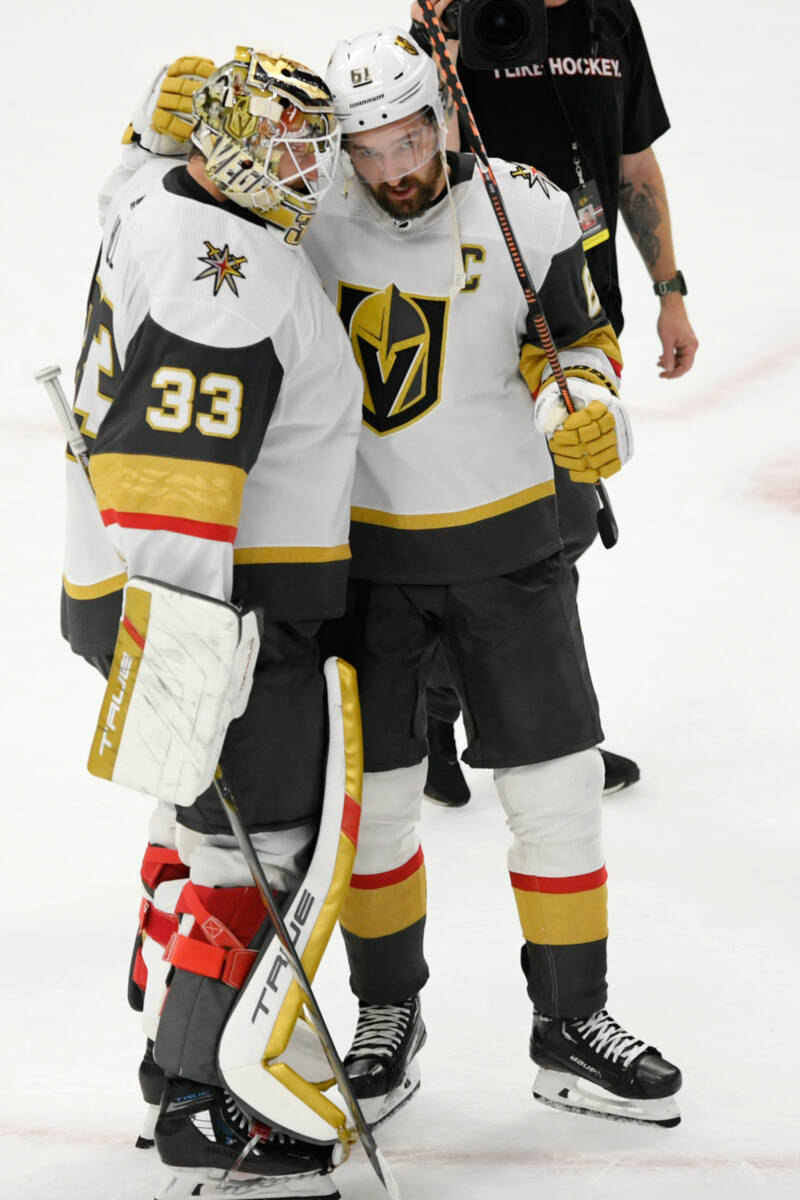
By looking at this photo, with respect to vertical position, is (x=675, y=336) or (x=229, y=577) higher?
(x=229, y=577)

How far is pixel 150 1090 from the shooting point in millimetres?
1832

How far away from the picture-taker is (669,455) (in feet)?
13.3

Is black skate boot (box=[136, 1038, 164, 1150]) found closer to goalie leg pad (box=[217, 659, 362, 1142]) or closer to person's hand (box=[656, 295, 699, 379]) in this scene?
goalie leg pad (box=[217, 659, 362, 1142])

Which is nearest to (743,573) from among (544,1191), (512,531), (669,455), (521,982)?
(669,455)

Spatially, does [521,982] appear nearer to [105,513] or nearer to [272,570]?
[272,570]

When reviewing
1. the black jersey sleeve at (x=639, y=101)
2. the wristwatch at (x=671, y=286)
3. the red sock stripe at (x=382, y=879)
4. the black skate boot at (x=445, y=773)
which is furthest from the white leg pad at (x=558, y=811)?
the black jersey sleeve at (x=639, y=101)

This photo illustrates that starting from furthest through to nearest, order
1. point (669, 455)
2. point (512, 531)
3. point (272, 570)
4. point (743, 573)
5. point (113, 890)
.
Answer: point (669, 455) → point (743, 573) → point (113, 890) → point (512, 531) → point (272, 570)

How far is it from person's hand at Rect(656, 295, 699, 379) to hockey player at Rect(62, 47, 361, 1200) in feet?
3.93

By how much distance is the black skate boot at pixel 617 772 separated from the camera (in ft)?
9.19

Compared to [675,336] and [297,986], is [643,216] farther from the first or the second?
[297,986]

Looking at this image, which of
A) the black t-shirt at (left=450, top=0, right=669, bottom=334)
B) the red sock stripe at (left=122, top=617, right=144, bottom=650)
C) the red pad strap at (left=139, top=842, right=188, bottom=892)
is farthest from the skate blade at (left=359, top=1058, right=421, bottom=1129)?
the black t-shirt at (left=450, top=0, right=669, bottom=334)

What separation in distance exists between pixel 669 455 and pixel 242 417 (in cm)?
267

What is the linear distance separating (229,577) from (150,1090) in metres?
0.70

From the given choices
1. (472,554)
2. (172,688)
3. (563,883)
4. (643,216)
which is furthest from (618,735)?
(172,688)
